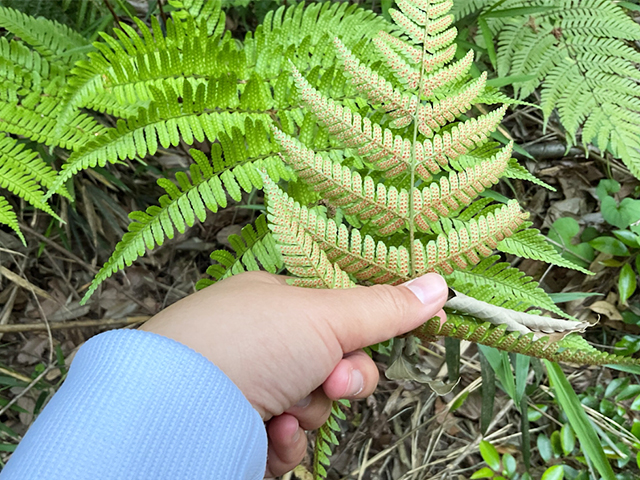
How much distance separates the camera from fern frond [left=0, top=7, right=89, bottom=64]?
179 cm

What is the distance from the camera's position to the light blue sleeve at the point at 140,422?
86 cm

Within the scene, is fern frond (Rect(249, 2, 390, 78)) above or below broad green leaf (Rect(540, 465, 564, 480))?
above

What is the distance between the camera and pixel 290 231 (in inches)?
37.7

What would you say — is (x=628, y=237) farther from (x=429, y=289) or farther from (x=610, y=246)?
(x=429, y=289)

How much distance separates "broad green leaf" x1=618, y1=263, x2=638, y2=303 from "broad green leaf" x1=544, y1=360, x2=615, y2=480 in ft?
2.89

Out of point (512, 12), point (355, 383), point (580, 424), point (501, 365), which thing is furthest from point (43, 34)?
point (580, 424)

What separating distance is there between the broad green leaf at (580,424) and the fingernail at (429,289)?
998 millimetres

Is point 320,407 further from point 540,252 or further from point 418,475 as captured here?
point 418,475

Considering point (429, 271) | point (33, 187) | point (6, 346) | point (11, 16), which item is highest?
point (11, 16)

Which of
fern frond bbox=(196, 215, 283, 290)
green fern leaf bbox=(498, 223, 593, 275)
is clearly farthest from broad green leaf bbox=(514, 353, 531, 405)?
fern frond bbox=(196, 215, 283, 290)

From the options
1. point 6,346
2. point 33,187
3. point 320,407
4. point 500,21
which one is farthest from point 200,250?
point 500,21

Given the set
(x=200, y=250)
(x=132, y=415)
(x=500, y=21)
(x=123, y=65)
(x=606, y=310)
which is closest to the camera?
(x=132, y=415)

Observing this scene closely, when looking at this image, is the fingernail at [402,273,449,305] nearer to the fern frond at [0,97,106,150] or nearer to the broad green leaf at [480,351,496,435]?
the broad green leaf at [480,351,496,435]

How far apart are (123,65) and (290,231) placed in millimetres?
981
